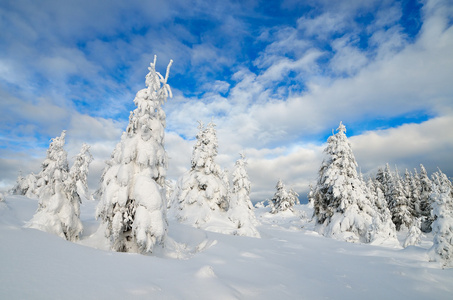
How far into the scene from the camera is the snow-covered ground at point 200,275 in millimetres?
3393

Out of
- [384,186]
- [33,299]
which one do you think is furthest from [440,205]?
[384,186]

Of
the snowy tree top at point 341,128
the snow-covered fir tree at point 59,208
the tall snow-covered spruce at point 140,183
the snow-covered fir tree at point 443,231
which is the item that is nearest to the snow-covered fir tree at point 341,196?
the snowy tree top at point 341,128

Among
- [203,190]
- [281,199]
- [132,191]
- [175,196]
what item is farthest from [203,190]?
[281,199]

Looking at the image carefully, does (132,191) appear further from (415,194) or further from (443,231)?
(415,194)

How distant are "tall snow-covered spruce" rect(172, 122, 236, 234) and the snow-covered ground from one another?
14.8 metres

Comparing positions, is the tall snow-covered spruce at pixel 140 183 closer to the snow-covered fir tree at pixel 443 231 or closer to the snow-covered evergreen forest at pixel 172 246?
the snow-covered evergreen forest at pixel 172 246

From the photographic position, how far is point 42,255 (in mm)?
4121

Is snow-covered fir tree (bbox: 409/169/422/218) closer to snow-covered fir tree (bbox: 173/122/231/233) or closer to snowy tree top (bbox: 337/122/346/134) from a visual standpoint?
snowy tree top (bbox: 337/122/346/134)

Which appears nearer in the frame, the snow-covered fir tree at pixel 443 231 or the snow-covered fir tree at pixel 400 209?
the snow-covered fir tree at pixel 443 231

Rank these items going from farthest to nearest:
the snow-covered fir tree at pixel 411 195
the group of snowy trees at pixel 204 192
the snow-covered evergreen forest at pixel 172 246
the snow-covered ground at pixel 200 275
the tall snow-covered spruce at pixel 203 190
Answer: the snow-covered fir tree at pixel 411 195
the tall snow-covered spruce at pixel 203 190
the group of snowy trees at pixel 204 192
the snow-covered evergreen forest at pixel 172 246
the snow-covered ground at pixel 200 275

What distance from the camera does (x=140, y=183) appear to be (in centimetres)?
1052

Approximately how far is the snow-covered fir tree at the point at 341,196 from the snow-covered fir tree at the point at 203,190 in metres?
11.2

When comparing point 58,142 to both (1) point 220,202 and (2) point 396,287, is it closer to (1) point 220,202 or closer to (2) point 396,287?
(1) point 220,202

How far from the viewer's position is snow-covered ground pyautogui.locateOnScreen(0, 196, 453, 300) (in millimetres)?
3393
